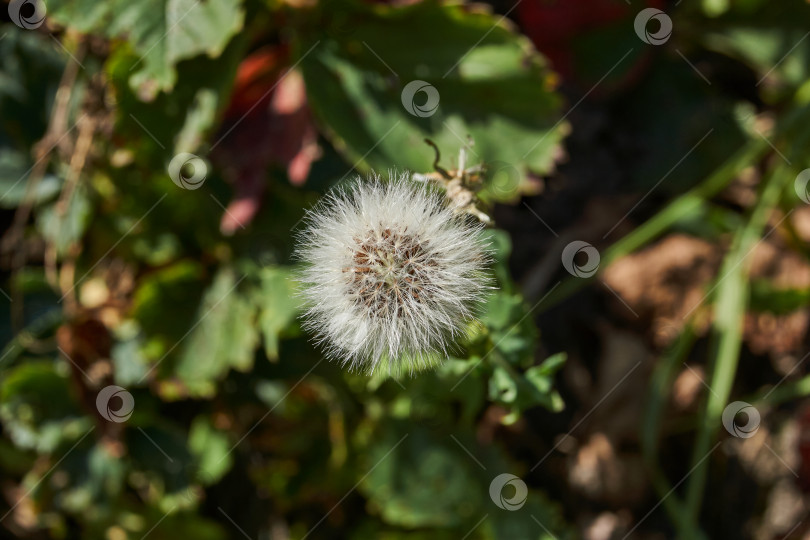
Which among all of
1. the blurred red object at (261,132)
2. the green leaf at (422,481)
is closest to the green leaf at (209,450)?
the green leaf at (422,481)

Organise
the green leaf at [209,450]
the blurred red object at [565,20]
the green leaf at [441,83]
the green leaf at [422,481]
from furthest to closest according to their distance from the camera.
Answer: the blurred red object at [565,20] → the green leaf at [209,450] → the green leaf at [422,481] → the green leaf at [441,83]

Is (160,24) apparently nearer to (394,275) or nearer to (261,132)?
(261,132)

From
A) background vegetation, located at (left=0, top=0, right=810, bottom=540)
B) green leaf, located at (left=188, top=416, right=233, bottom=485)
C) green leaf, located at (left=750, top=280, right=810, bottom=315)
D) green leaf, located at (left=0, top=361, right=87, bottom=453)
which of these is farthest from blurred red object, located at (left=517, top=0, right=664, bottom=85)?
green leaf, located at (left=0, top=361, right=87, bottom=453)

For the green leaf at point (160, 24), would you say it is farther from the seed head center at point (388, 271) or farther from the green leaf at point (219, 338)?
the seed head center at point (388, 271)

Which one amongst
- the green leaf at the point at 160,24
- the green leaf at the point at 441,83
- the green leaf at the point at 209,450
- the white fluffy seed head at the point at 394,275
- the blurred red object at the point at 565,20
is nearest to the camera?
the white fluffy seed head at the point at 394,275

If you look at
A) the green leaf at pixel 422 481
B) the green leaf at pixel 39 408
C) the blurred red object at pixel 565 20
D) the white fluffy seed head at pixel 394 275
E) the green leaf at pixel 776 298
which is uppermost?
the blurred red object at pixel 565 20

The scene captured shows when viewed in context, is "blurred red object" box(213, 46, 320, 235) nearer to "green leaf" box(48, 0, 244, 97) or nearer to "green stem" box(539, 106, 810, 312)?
"green leaf" box(48, 0, 244, 97)

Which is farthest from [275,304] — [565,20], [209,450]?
[565,20]
